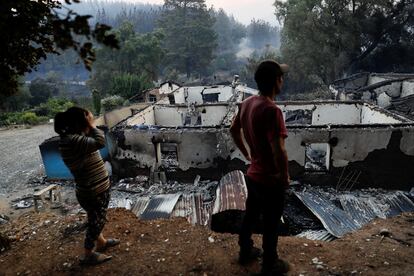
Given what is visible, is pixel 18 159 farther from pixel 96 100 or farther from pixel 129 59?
pixel 129 59

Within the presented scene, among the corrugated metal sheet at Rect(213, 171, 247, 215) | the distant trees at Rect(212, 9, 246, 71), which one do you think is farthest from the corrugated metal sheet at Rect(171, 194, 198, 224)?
the distant trees at Rect(212, 9, 246, 71)

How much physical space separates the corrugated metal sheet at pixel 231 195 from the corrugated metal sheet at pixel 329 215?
221 cm

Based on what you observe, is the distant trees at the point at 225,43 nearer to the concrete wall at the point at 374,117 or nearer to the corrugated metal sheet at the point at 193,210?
the concrete wall at the point at 374,117

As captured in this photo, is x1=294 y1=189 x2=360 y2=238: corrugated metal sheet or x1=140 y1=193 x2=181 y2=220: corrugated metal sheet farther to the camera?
x1=294 y1=189 x2=360 y2=238: corrugated metal sheet

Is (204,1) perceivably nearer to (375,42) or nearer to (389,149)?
(375,42)

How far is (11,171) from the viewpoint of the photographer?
46.8 ft

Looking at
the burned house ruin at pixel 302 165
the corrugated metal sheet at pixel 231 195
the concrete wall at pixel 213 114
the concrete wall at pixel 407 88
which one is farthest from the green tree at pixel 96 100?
the concrete wall at pixel 407 88

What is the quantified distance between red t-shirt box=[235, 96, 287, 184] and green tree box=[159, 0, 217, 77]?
48.0 meters

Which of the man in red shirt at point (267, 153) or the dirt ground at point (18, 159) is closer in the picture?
the man in red shirt at point (267, 153)

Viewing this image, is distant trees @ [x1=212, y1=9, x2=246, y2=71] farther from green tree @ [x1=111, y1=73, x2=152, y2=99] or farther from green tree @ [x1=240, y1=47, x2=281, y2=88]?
green tree @ [x1=111, y1=73, x2=152, y2=99]

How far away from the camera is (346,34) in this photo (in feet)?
89.8

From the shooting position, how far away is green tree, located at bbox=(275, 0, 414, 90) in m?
27.5

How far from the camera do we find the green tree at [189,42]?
50094 millimetres

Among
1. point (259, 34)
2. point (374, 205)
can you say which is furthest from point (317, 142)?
point (259, 34)
